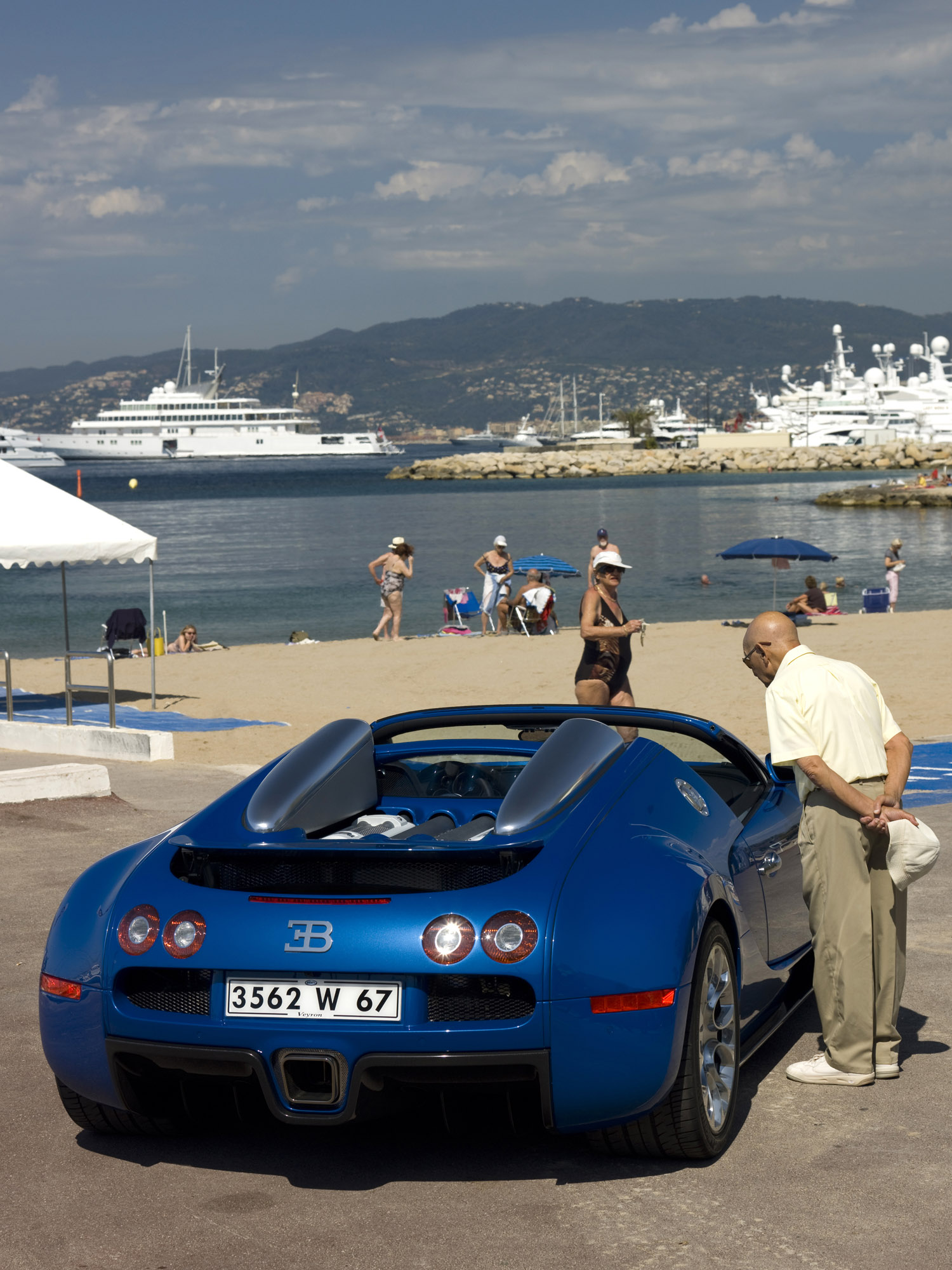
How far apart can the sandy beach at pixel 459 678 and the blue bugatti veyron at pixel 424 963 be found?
337 inches

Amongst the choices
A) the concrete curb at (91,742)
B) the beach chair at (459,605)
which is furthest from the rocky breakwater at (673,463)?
the concrete curb at (91,742)

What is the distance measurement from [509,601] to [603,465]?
425 ft

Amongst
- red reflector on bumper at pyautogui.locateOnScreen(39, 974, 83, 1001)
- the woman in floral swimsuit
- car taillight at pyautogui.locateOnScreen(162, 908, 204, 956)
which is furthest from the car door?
the woman in floral swimsuit

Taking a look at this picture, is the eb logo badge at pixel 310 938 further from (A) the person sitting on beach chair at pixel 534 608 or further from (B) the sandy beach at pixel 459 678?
(A) the person sitting on beach chair at pixel 534 608

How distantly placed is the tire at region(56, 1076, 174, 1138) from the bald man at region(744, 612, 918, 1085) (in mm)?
1992

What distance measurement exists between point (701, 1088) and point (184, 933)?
142 cm

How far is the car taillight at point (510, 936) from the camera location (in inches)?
134

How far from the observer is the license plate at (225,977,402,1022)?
11.3 ft

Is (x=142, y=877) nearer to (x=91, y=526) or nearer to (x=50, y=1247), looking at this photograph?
(x=50, y=1247)

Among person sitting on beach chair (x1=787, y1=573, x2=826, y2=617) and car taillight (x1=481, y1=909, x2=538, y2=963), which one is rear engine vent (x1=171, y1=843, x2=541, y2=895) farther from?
person sitting on beach chair (x1=787, y1=573, x2=826, y2=617)

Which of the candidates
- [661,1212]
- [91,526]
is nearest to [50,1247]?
[661,1212]

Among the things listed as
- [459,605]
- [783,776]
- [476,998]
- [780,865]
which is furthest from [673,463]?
[476,998]

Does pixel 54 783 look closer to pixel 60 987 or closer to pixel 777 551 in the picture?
pixel 60 987

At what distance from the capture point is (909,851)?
14.5 feet
